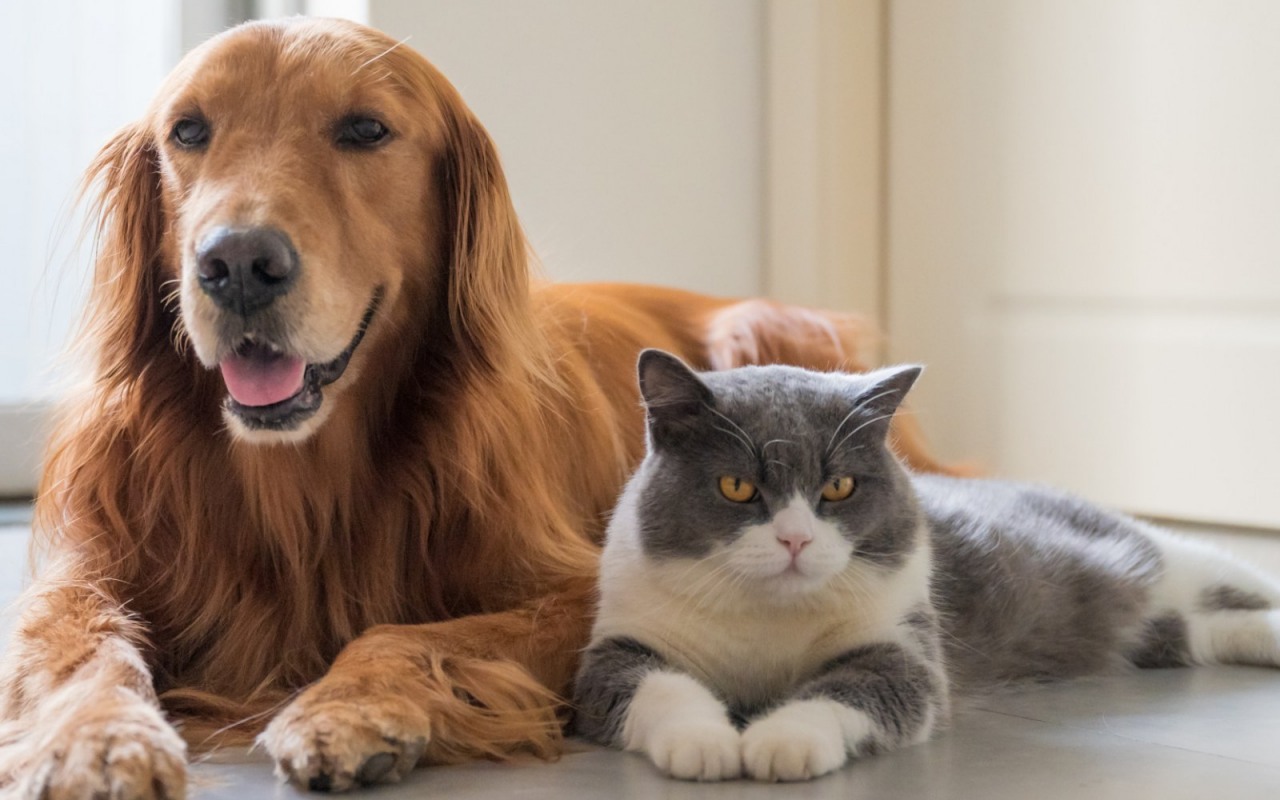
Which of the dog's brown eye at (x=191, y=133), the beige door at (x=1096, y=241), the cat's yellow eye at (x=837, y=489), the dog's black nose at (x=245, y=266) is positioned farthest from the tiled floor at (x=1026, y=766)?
the beige door at (x=1096, y=241)

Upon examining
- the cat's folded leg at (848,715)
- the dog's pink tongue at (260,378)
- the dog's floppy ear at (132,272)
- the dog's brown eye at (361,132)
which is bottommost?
the cat's folded leg at (848,715)

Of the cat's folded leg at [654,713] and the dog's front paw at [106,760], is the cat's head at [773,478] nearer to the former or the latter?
the cat's folded leg at [654,713]

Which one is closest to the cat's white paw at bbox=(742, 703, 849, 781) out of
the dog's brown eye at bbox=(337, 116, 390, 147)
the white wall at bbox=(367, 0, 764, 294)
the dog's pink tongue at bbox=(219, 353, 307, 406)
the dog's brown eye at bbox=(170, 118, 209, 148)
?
the dog's pink tongue at bbox=(219, 353, 307, 406)

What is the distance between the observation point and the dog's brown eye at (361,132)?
5.43 ft

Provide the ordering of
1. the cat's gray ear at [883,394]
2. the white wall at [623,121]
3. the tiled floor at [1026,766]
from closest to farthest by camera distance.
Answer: the tiled floor at [1026,766] → the cat's gray ear at [883,394] → the white wall at [623,121]

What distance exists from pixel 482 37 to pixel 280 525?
4.73ft

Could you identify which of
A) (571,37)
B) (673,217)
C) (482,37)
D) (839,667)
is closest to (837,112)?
(673,217)

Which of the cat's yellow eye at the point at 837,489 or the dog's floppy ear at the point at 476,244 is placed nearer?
the cat's yellow eye at the point at 837,489

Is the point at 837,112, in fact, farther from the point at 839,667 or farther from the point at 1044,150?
the point at 839,667

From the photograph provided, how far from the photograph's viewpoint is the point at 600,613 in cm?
166

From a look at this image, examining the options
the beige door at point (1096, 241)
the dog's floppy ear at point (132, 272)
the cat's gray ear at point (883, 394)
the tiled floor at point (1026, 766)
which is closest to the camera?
the tiled floor at point (1026, 766)

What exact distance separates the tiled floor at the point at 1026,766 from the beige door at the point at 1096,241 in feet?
3.52

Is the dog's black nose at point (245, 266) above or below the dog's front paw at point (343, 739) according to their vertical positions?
above

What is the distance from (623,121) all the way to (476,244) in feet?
4.49
